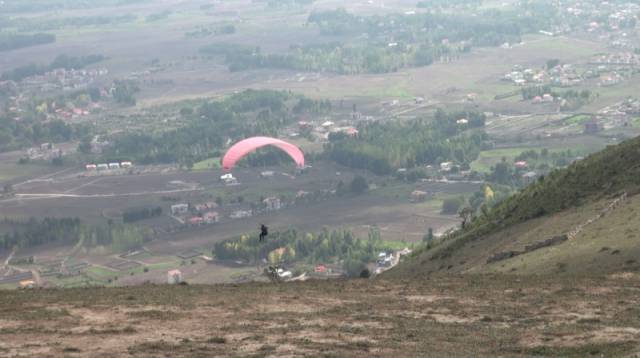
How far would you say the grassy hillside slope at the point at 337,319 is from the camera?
47062 mm

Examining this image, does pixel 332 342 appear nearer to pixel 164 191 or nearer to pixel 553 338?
pixel 553 338

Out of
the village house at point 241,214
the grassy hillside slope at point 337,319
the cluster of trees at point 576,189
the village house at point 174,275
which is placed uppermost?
the grassy hillside slope at point 337,319

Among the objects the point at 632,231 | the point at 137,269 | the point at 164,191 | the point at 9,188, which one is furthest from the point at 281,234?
the point at 632,231

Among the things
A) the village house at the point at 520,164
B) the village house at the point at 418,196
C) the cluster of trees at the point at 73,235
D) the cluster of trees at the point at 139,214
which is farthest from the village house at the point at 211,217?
the village house at the point at 520,164

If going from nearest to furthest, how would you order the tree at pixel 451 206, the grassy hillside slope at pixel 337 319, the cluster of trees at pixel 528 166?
1. the grassy hillside slope at pixel 337 319
2. the tree at pixel 451 206
3. the cluster of trees at pixel 528 166

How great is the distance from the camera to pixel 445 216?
164 m

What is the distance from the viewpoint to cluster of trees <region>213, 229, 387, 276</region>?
5689 inches

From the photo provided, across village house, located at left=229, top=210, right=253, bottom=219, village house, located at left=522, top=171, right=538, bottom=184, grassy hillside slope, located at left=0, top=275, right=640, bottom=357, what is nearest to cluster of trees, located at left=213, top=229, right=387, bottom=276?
village house, located at left=229, top=210, right=253, bottom=219

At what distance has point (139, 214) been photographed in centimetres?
17488

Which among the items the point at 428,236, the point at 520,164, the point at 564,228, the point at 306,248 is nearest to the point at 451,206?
the point at 428,236

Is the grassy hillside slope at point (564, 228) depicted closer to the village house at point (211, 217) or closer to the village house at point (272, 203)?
the village house at point (211, 217)

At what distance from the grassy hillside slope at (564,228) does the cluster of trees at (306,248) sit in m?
41.0

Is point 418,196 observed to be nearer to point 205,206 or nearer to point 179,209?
point 205,206

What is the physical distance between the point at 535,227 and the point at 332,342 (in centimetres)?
3857
